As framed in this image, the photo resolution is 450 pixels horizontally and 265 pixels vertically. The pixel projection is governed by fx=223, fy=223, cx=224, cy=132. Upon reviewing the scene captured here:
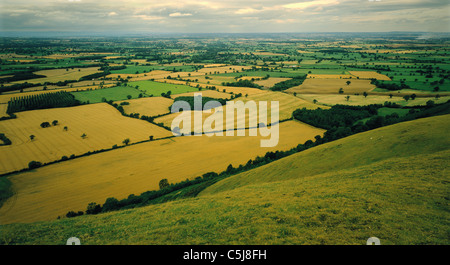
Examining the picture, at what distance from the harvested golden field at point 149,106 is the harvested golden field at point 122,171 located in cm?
3052

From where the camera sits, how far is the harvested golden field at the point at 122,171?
36750 millimetres

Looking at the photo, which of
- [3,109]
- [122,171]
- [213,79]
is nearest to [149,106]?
[3,109]

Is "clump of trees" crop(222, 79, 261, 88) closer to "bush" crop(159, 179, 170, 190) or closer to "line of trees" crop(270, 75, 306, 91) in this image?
"line of trees" crop(270, 75, 306, 91)

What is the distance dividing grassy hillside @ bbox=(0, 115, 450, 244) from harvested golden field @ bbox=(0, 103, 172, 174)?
38757 mm

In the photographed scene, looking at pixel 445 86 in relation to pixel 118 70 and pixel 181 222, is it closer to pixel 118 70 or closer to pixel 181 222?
pixel 181 222

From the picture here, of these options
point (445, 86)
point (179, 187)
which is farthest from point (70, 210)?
point (445, 86)

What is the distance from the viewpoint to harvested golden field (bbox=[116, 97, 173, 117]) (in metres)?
90.9

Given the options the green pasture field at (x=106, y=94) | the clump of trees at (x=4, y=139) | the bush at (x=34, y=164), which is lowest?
the bush at (x=34, y=164)

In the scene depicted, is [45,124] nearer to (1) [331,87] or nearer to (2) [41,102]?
(2) [41,102]

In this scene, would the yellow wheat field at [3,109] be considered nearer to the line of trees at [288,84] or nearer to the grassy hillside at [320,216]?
the grassy hillside at [320,216]

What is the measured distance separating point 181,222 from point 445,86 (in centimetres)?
13654

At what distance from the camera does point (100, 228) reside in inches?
812

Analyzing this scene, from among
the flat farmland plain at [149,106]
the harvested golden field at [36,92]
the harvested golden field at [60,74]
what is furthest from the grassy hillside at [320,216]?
the harvested golden field at [60,74]

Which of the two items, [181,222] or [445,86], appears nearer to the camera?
[181,222]
